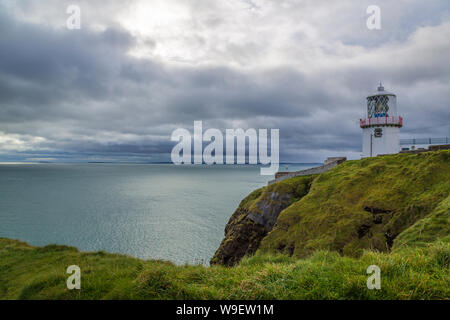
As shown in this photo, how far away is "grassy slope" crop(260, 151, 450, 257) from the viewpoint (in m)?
14.3

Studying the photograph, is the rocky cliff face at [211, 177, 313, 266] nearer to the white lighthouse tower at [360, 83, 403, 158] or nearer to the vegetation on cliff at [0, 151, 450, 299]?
the vegetation on cliff at [0, 151, 450, 299]

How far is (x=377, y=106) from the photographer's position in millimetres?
38406

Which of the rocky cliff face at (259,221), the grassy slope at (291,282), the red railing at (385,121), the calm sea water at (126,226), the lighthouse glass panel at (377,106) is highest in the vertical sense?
the lighthouse glass panel at (377,106)

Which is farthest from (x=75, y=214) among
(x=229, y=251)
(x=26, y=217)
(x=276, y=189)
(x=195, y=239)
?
(x=276, y=189)

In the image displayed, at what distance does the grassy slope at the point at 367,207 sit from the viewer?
47.0ft

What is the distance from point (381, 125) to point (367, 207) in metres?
25.7

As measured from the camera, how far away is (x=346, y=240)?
50.1ft

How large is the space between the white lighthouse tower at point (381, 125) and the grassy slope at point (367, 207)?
15838 mm

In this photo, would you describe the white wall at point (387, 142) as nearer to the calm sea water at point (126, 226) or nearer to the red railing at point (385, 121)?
the red railing at point (385, 121)

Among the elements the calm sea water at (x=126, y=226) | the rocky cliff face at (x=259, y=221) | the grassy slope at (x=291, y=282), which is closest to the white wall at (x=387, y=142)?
the rocky cliff face at (x=259, y=221)

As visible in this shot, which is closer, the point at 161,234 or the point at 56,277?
the point at 56,277
